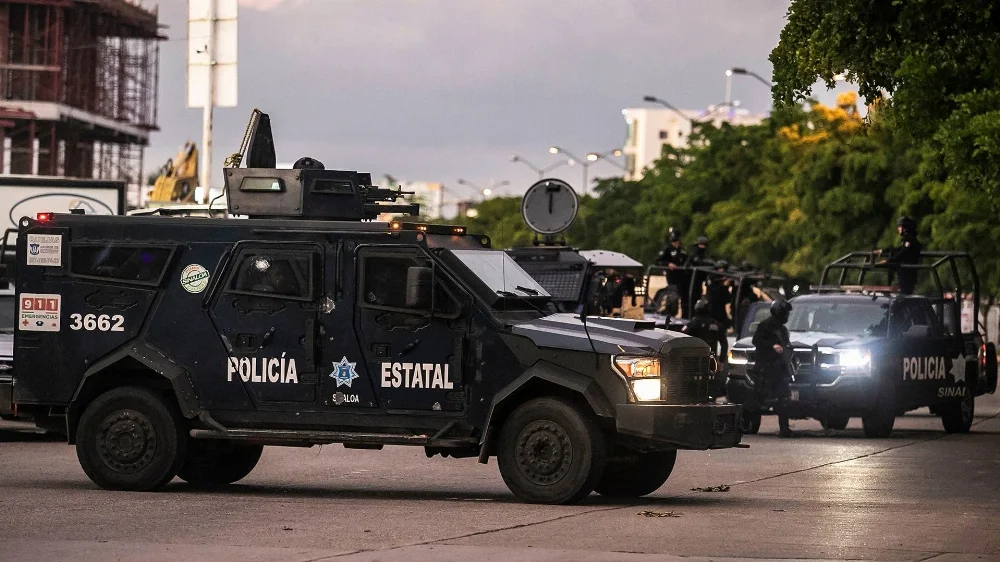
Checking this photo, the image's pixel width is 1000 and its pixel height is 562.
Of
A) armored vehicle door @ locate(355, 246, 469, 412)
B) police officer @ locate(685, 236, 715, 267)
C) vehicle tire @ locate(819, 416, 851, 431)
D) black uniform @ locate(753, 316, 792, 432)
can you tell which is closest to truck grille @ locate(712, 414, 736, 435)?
armored vehicle door @ locate(355, 246, 469, 412)

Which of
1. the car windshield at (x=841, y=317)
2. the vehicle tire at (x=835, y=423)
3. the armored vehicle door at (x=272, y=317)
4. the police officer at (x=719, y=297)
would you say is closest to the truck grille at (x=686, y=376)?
the armored vehicle door at (x=272, y=317)

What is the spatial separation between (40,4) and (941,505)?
8146 cm

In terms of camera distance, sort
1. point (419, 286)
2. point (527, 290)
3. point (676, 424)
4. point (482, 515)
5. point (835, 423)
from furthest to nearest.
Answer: point (835, 423) → point (527, 290) → point (419, 286) → point (676, 424) → point (482, 515)

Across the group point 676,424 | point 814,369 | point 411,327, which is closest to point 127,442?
point 411,327

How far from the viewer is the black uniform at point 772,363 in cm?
2284

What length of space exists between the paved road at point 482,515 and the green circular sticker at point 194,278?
1592mm

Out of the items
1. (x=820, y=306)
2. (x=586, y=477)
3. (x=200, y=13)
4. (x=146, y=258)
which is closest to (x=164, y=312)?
(x=146, y=258)

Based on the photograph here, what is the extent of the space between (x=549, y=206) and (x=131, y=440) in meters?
11.5

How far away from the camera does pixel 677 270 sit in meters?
31.8

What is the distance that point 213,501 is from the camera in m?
13.7

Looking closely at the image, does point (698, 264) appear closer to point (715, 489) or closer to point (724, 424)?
point (715, 489)

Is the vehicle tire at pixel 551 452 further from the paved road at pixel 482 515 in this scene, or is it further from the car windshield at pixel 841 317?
the car windshield at pixel 841 317

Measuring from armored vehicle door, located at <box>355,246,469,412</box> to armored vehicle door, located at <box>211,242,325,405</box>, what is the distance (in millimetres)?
411

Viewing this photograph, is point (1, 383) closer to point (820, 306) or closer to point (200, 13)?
point (820, 306)
